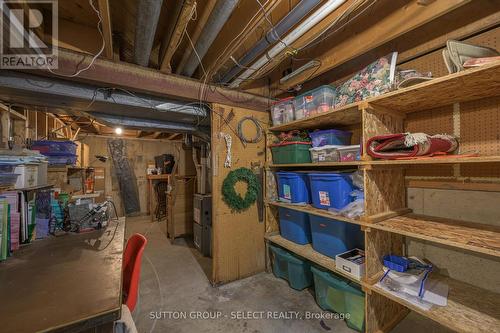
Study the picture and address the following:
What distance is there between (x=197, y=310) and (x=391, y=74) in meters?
2.56

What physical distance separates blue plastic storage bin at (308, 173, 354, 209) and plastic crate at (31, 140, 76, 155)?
3.16 metres

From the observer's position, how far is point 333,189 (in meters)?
1.85

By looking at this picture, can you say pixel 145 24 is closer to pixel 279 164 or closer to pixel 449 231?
pixel 279 164

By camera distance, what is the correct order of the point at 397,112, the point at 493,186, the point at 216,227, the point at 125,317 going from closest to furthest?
the point at 125,317 < the point at 493,186 < the point at 397,112 < the point at 216,227

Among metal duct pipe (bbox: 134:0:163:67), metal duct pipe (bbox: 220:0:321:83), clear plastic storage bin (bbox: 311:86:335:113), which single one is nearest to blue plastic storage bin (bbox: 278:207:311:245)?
clear plastic storage bin (bbox: 311:86:335:113)

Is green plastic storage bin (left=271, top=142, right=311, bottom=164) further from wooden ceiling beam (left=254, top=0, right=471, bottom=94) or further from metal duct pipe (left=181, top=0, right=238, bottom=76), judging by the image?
metal duct pipe (left=181, top=0, right=238, bottom=76)

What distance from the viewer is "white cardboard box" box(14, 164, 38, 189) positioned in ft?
5.43

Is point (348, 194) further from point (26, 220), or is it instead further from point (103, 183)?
point (103, 183)

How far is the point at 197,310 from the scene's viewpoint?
6.57 feet

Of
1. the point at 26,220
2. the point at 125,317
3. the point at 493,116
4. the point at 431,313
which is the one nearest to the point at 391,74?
the point at 493,116

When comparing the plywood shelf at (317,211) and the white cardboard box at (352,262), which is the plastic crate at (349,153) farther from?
the white cardboard box at (352,262)

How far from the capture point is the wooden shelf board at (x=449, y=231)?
3.59ft

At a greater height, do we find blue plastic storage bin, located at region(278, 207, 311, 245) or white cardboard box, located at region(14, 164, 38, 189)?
white cardboard box, located at region(14, 164, 38, 189)

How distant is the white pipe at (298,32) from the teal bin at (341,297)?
1.94m
